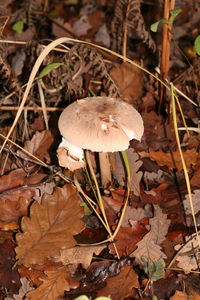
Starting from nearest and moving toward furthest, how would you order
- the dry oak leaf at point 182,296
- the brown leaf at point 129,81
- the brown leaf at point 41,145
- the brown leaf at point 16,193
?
the dry oak leaf at point 182,296 < the brown leaf at point 16,193 < the brown leaf at point 41,145 < the brown leaf at point 129,81

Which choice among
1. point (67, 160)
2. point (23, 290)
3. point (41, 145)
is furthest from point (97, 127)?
point (23, 290)

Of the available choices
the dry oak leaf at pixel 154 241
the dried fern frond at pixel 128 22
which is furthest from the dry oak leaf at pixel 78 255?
the dried fern frond at pixel 128 22

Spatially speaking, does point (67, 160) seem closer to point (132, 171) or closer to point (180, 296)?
point (132, 171)

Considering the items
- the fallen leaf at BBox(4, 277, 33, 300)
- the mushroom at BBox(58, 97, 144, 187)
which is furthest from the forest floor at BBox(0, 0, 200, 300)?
the mushroom at BBox(58, 97, 144, 187)

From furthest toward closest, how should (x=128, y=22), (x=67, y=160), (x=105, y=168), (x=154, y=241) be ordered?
(x=128, y=22) → (x=105, y=168) → (x=67, y=160) → (x=154, y=241)

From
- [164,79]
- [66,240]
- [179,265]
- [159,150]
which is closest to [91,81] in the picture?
[164,79]

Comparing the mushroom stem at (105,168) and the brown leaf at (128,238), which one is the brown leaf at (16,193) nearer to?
the mushroom stem at (105,168)
